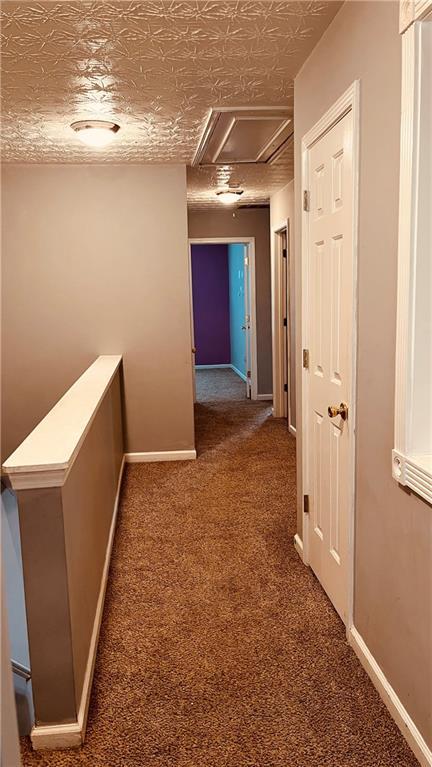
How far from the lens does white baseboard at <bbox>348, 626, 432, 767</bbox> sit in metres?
1.68

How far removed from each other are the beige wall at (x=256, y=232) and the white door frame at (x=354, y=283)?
4318mm

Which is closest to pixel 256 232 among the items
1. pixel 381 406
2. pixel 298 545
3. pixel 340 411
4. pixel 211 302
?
pixel 211 302

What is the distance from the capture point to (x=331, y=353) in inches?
95.6

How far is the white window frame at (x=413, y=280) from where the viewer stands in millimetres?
1538

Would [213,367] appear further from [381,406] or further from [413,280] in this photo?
[413,280]

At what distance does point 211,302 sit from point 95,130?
7.06m

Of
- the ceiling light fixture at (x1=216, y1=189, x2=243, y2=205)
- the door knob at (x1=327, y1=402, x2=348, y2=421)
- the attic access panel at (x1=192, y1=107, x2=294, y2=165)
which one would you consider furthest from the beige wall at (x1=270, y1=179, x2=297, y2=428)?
the door knob at (x1=327, y1=402, x2=348, y2=421)

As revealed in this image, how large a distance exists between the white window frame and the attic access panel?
179 centimetres

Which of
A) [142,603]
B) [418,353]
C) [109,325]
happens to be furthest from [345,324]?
[109,325]

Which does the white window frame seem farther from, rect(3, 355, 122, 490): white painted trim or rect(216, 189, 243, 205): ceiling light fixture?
rect(216, 189, 243, 205): ceiling light fixture

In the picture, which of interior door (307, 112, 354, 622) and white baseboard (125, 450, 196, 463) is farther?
white baseboard (125, 450, 196, 463)

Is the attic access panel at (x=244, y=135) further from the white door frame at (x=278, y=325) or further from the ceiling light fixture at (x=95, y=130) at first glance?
the white door frame at (x=278, y=325)

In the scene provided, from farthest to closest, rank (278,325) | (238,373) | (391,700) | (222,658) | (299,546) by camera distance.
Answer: (238,373), (278,325), (299,546), (222,658), (391,700)

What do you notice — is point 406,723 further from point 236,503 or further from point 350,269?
point 236,503
